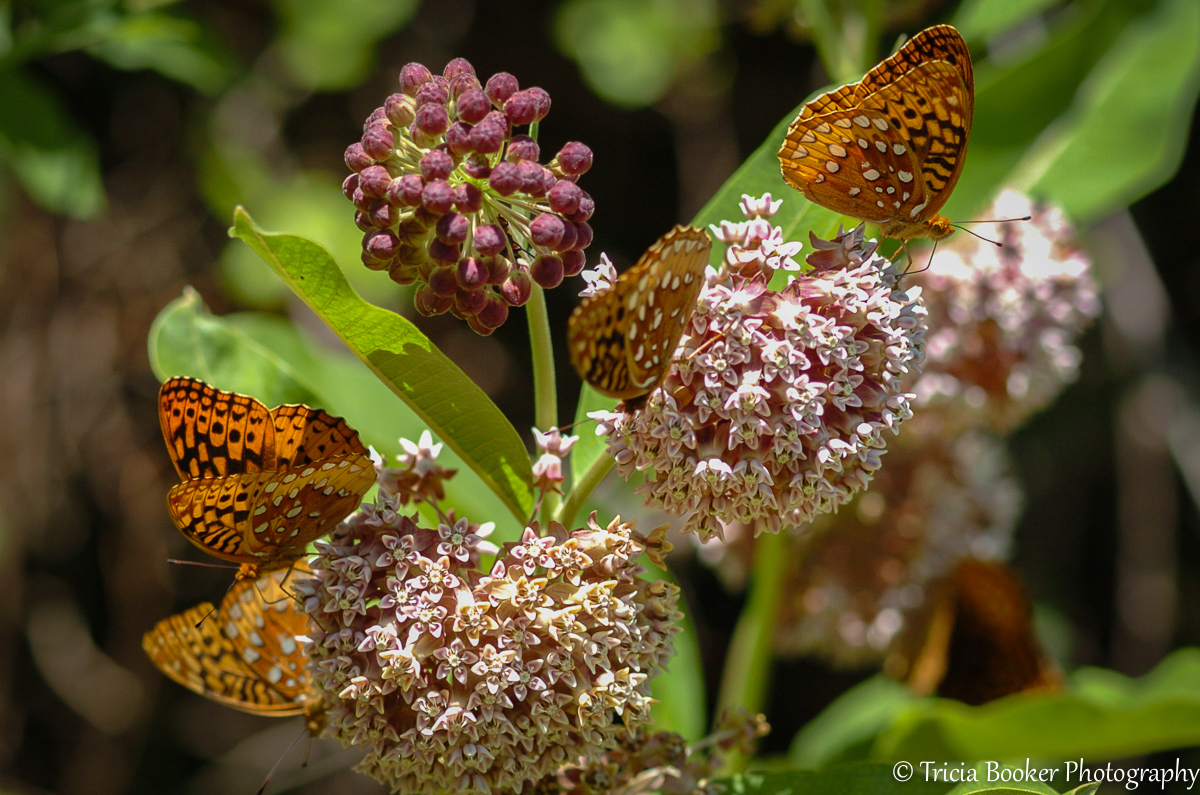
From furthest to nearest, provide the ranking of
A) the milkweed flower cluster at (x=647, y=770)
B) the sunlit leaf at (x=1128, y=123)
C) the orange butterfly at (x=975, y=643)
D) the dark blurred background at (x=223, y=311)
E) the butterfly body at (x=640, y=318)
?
the dark blurred background at (x=223, y=311), the sunlit leaf at (x=1128, y=123), the orange butterfly at (x=975, y=643), the milkweed flower cluster at (x=647, y=770), the butterfly body at (x=640, y=318)

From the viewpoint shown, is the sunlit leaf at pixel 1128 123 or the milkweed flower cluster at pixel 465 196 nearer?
the milkweed flower cluster at pixel 465 196

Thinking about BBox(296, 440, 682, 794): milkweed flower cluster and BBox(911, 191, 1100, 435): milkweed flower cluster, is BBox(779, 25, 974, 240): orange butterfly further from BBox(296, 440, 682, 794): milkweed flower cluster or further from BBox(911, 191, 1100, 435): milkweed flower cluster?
BBox(911, 191, 1100, 435): milkweed flower cluster

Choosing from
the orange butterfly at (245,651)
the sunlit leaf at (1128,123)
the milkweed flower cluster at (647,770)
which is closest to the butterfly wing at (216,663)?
the orange butterfly at (245,651)

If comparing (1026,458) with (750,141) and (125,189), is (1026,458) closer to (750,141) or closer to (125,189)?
(750,141)

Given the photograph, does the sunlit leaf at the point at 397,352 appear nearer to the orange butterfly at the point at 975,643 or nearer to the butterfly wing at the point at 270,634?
the butterfly wing at the point at 270,634

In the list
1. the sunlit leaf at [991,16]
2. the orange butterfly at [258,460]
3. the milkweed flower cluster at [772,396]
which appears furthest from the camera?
the sunlit leaf at [991,16]

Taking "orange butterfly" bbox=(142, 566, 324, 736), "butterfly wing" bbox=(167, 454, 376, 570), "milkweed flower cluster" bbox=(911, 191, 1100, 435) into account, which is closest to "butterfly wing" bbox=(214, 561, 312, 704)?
"orange butterfly" bbox=(142, 566, 324, 736)
